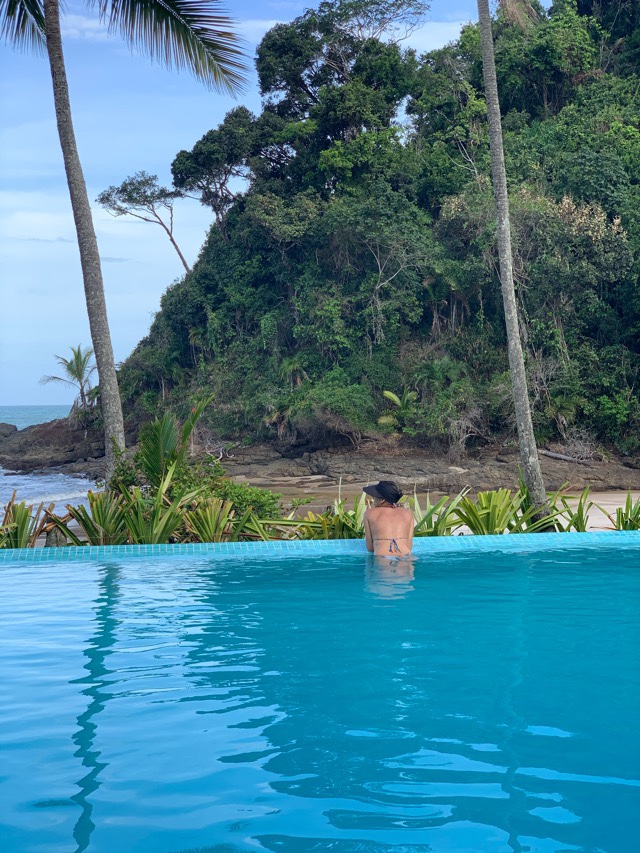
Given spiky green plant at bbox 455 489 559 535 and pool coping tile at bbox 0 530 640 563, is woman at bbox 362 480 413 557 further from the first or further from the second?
spiky green plant at bbox 455 489 559 535

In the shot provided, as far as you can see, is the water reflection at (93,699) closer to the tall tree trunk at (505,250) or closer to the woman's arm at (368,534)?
the woman's arm at (368,534)

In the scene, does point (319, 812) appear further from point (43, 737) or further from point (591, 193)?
point (591, 193)

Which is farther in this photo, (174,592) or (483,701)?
(174,592)

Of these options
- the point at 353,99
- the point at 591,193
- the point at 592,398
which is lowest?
the point at 592,398

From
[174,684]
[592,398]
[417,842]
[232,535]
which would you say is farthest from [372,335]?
[417,842]

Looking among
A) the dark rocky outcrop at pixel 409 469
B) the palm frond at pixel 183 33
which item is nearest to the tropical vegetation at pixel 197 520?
the palm frond at pixel 183 33

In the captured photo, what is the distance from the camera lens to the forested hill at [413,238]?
24.6 metres

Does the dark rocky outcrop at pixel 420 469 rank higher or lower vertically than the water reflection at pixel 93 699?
higher

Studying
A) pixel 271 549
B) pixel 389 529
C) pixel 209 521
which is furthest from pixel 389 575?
pixel 209 521

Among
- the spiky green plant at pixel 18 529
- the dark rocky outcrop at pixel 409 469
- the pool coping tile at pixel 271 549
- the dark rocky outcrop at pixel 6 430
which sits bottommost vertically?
the pool coping tile at pixel 271 549

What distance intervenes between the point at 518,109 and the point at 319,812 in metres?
30.6

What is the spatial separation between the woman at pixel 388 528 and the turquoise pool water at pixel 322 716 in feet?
1.84

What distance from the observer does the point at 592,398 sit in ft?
80.6

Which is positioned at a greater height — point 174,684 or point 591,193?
point 591,193
